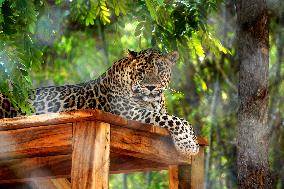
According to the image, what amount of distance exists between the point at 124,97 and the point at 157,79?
352mm

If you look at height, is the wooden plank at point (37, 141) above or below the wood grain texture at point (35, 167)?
above

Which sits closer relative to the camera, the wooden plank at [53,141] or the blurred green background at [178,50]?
the wooden plank at [53,141]

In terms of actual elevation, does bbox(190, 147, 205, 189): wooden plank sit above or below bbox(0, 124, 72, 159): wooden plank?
below

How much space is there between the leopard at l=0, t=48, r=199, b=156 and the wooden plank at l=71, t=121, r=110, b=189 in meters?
1.74

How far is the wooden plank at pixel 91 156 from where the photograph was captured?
443 centimetres

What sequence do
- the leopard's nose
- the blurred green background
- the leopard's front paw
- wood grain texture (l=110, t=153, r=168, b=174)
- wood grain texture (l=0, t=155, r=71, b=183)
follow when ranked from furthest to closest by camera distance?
the blurred green background → the leopard's nose → wood grain texture (l=110, t=153, r=168, b=174) → the leopard's front paw → wood grain texture (l=0, t=155, r=71, b=183)

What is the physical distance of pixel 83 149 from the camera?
14.8 feet

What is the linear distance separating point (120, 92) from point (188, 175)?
100cm

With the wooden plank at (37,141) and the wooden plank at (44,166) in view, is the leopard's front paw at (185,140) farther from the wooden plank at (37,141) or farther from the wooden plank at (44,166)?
the wooden plank at (37,141)

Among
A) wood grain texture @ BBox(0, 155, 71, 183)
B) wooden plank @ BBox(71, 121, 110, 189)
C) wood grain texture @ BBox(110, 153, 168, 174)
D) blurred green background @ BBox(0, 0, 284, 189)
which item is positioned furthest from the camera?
blurred green background @ BBox(0, 0, 284, 189)

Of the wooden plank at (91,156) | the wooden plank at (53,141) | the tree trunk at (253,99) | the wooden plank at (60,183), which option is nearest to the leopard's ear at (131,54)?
the tree trunk at (253,99)

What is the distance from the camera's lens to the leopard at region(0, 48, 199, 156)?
21.2 ft

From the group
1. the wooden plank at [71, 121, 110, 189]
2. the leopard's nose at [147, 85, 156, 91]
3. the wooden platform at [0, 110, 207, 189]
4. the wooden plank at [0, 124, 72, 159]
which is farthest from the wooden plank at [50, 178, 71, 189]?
the wooden plank at [71, 121, 110, 189]

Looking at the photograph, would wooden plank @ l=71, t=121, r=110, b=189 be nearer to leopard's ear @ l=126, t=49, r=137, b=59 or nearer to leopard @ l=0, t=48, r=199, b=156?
leopard @ l=0, t=48, r=199, b=156
